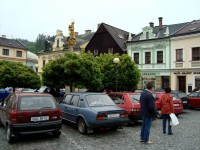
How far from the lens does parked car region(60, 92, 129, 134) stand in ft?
28.5

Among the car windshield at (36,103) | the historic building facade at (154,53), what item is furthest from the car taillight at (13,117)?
the historic building facade at (154,53)

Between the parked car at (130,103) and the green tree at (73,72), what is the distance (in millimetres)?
5000

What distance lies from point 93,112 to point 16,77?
1236 centimetres

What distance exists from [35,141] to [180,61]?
23.3m

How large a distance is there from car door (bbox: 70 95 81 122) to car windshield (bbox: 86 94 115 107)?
0.49 metres

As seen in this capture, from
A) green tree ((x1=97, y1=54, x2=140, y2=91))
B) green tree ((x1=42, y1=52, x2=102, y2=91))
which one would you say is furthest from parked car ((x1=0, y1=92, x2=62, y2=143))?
green tree ((x1=97, y1=54, x2=140, y2=91))

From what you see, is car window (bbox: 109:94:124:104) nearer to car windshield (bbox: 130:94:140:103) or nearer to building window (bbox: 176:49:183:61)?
car windshield (bbox: 130:94:140:103)

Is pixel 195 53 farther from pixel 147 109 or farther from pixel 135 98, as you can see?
pixel 147 109

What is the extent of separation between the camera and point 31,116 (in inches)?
305

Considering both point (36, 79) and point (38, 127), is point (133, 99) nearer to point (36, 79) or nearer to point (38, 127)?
point (38, 127)

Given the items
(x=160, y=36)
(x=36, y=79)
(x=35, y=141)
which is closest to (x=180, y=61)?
(x=160, y=36)

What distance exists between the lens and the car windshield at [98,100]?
372 inches

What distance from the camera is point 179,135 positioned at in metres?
9.09

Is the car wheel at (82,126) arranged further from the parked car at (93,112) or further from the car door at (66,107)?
the car door at (66,107)
